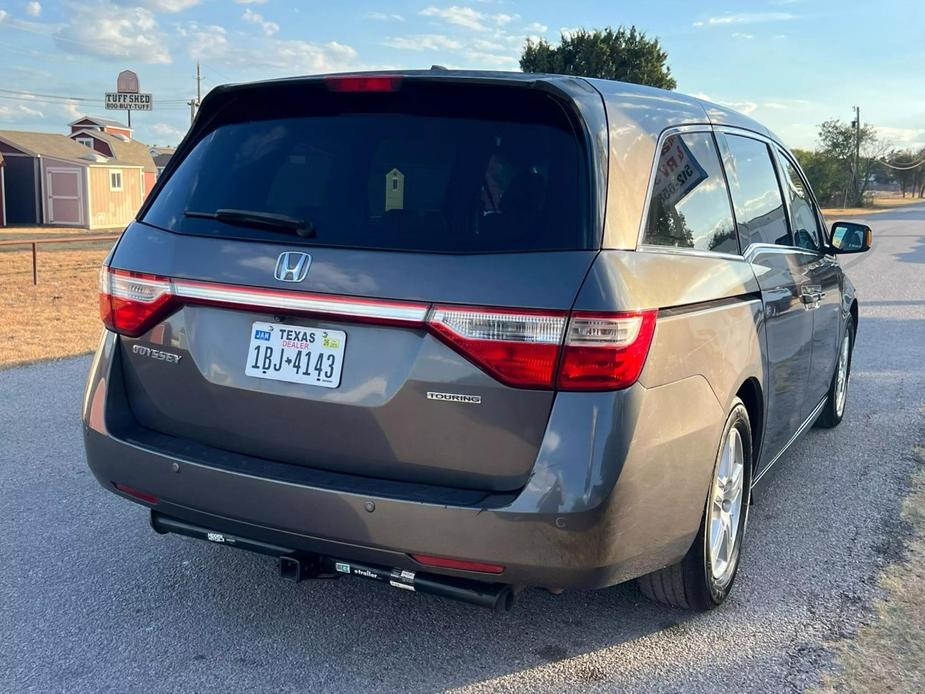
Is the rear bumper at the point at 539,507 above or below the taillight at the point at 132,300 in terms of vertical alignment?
below

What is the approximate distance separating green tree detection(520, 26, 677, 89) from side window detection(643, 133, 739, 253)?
41197 millimetres

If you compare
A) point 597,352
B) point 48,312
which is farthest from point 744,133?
point 48,312

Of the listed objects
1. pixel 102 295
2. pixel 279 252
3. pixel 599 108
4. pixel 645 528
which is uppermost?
pixel 599 108

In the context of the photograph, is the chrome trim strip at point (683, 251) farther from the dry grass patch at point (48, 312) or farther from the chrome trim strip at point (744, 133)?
the dry grass patch at point (48, 312)

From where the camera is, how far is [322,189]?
284cm

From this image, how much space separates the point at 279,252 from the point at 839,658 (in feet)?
7.38

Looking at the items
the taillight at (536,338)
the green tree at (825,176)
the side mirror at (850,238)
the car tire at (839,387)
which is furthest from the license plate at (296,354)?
the green tree at (825,176)

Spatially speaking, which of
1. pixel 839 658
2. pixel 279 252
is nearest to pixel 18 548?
pixel 279 252

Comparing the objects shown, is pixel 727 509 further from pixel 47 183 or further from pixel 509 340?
pixel 47 183

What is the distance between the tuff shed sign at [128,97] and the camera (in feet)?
250

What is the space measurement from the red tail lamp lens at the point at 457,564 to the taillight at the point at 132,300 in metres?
1.16

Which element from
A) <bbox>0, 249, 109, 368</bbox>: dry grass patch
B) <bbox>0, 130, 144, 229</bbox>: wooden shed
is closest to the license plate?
<bbox>0, 249, 109, 368</bbox>: dry grass patch

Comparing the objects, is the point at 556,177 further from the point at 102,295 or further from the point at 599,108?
the point at 102,295

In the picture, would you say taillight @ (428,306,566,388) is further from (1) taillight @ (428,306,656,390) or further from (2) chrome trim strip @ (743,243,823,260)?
(2) chrome trim strip @ (743,243,823,260)
